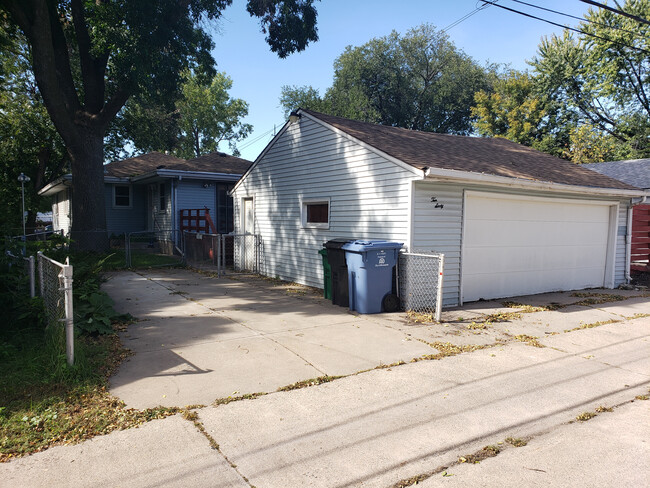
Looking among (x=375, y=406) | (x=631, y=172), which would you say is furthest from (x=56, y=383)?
(x=631, y=172)

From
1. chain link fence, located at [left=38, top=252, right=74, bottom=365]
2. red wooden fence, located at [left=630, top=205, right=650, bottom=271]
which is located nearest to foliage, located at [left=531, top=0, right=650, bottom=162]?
red wooden fence, located at [left=630, top=205, right=650, bottom=271]

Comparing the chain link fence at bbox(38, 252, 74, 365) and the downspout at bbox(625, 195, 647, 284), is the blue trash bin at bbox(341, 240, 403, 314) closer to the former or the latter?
the chain link fence at bbox(38, 252, 74, 365)

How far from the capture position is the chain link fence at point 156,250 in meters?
14.4

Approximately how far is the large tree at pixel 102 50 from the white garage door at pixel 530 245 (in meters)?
10.6

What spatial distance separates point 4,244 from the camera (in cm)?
781

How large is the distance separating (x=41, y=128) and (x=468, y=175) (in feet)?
Result: 80.5

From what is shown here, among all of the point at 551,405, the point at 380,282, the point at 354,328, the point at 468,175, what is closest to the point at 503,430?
the point at 551,405

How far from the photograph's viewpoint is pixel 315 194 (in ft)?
34.7

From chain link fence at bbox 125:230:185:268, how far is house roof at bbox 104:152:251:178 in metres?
2.83

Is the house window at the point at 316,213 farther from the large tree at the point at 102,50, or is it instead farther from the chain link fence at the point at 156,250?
the large tree at the point at 102,50

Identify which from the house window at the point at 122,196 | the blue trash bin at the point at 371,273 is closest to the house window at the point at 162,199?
the house window at the point at 122,196

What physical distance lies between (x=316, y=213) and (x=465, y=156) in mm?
3822

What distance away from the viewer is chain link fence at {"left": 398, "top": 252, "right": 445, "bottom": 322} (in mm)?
7770

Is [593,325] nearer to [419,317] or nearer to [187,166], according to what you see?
[419,317]
